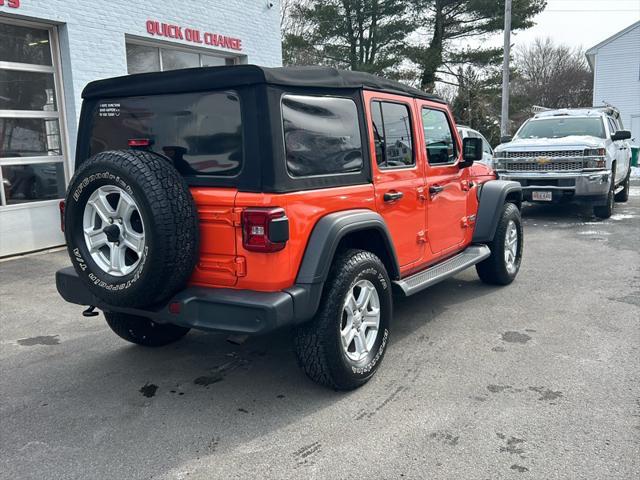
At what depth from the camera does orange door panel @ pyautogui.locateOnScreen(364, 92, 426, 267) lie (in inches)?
158

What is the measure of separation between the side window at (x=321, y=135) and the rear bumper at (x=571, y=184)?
7358 mm

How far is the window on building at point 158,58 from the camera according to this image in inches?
393

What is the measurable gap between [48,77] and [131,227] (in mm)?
6585

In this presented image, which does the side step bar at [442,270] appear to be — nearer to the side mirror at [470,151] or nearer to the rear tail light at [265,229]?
the side mirror at [470,151]

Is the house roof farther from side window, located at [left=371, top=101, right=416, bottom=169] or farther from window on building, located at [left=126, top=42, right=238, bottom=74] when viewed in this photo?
side window, located at [left=371, top=101, right=416, bottom=169]

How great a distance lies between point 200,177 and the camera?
3357 mm

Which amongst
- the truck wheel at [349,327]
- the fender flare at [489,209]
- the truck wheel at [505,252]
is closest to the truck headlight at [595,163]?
the truck wheel at [505,252]

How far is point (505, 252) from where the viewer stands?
6.05m

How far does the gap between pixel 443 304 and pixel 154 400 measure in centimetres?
298

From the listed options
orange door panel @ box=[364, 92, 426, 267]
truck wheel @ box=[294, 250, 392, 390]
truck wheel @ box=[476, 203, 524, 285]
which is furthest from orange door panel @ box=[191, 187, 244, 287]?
truck wheel @ box=[476, 203, 524, 285]

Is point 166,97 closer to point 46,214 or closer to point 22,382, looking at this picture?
point 22,382

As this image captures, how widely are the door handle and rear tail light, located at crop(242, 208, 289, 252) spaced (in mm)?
1099

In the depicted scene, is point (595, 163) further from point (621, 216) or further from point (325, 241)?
point (325, 241)

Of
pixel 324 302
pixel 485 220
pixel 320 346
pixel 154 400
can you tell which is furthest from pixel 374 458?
pixel 485 220
